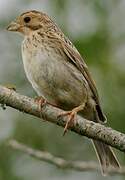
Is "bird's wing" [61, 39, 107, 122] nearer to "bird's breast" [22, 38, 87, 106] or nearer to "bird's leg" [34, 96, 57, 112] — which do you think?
"bird's breast" [22, 38, 87, 106]

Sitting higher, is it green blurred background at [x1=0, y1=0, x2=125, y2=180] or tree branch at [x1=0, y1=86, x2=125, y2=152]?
tree branch at [x1=0, y1=86, x2=125, y2=152]

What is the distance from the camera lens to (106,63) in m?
9.35

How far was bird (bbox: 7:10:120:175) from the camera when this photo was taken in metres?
6.85

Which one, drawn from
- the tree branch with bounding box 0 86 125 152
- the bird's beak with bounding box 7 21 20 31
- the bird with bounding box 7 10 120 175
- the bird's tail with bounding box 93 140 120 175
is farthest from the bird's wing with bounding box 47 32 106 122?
the tree branch with bounding box 0 86 125 152

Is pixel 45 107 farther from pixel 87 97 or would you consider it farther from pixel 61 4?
pixel 61 4

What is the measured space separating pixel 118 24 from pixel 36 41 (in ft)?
9.21

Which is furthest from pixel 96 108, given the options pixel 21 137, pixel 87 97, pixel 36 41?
pixel 21 137

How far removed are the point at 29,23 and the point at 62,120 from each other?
166cm

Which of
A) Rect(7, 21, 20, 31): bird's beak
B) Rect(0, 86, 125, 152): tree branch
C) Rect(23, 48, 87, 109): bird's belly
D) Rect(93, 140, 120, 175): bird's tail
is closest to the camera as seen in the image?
Rect(0, 86, 125, 152): tree branch

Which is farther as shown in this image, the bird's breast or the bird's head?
the bird's head

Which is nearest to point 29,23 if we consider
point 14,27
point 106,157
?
point 14,27

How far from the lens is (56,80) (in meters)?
6.88

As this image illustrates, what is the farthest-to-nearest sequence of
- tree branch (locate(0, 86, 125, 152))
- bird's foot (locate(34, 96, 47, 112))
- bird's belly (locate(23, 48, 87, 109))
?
bird's belly (locate(23, 48, 87, 109))
bird's foot (locate(34, 96, 47, 112))
tree branch (locate(0, 86, 125, 152))

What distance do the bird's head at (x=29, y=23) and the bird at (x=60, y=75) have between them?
13mm
